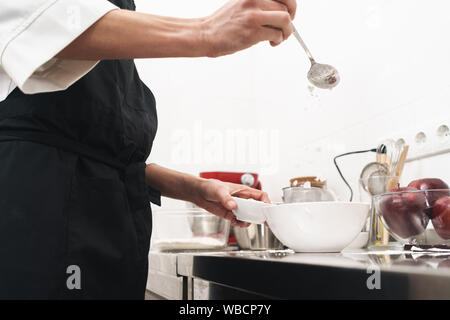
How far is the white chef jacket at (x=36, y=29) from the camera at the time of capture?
0.46m

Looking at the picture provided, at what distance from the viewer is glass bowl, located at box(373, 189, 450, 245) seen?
61 cm

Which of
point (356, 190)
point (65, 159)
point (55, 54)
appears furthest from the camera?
point (356, 190)

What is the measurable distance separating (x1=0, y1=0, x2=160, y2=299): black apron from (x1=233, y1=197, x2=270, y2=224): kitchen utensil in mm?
178

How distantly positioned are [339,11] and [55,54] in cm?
118

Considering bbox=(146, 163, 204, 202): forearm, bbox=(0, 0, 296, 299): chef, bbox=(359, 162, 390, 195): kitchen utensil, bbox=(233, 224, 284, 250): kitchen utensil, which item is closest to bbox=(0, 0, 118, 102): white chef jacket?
bbox=(0, 0, 296, 299): chef

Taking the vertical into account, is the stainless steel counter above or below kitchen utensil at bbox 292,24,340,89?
below

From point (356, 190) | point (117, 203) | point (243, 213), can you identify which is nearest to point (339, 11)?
point (356, 190)

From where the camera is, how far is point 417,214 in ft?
2.06

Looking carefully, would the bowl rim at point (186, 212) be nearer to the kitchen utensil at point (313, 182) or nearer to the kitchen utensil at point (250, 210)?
the kitchen utensil at point (313, 182)

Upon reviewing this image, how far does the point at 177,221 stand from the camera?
1.32 m

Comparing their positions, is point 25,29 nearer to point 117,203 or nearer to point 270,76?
point 117,203

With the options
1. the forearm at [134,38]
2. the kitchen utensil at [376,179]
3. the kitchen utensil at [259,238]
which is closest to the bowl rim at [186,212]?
the kitchen utensil at [259,238]

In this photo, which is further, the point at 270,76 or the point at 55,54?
the point at 270,76

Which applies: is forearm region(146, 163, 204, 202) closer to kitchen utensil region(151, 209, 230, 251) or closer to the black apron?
the black apron
